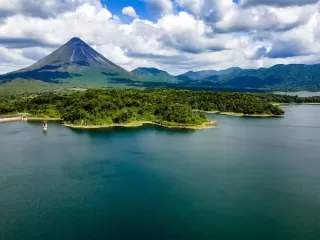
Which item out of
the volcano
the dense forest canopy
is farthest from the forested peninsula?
the volcano

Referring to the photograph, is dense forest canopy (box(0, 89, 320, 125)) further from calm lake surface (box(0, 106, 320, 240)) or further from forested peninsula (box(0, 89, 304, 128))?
calm lake surface (box(0, 106, 320, 240))

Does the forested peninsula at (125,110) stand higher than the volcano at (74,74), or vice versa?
the volcano at (74,74)

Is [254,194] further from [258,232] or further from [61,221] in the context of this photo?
[61,221]

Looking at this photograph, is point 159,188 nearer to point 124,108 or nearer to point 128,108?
point 124,108

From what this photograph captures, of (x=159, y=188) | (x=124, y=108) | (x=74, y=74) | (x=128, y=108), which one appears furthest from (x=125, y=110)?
(x=74, y=74)

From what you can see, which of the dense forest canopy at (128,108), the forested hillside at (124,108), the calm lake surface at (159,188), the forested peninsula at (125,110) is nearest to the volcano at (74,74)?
the dense forest canopy at (128,108)

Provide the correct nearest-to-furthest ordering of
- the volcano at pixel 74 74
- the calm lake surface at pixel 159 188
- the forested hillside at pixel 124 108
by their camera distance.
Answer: the calm lake surface at pixel 159 188 → the forested hillside at pixel 124 108 → the volcano at pixel 74 74

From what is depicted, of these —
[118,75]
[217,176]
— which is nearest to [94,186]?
[217,176]

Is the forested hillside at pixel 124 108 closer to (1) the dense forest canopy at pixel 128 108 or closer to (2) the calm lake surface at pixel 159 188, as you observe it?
(1) the dense forest canopy at pixel 128 108
